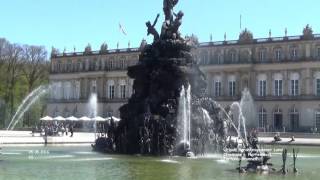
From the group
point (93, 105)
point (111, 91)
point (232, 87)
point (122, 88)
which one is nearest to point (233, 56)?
point (232, 87)

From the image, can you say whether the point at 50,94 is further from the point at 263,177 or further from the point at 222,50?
the point at 263,177

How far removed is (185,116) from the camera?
33531mm

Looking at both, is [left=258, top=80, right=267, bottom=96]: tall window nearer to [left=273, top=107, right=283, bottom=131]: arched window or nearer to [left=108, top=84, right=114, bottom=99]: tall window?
[left=273, top=107, right=283, bottom=131]: arched window

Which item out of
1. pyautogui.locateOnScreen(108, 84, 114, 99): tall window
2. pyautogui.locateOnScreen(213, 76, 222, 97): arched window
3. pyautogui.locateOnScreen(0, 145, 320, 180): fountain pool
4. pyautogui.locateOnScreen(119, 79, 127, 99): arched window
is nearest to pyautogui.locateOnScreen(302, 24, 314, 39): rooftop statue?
pyautogui.locateOnScreen(213, 76, 222, 97): arched window

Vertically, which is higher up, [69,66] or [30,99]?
[69,66]

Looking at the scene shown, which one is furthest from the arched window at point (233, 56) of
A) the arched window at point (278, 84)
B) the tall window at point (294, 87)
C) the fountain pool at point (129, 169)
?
the fountain pool at point (129, 169)

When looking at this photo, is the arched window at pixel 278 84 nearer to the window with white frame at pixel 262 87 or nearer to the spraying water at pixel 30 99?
the window with white frame at pixel 262 87

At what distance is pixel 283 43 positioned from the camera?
91.6 meters

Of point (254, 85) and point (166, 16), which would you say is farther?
point (254, 85)

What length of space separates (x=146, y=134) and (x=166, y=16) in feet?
28.0

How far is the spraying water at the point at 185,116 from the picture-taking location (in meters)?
33.1

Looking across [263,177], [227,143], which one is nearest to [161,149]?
[227,143]

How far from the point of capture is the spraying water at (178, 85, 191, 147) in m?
33.1

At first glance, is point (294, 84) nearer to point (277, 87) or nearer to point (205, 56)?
point (277, 87)
